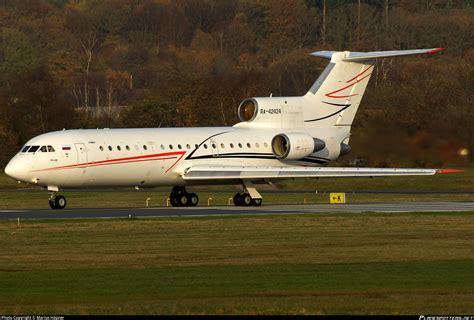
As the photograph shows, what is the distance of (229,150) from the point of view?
52.2 meters

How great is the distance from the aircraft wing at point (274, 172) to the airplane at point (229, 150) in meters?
0.04

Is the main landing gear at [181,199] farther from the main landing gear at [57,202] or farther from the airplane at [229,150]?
the main landing gear at [57,202]

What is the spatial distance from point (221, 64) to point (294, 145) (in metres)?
91.4

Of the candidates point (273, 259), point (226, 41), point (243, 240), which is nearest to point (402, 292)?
point (273, 259)

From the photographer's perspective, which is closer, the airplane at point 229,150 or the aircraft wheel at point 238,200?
the airplane at point 229,150

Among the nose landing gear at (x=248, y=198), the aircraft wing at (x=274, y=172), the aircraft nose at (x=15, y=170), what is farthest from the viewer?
the nose landing gear at (x=248, y=198)

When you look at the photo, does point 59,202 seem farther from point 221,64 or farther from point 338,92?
point 221,64

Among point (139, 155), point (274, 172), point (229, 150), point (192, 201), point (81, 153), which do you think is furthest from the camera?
point (192, 201)

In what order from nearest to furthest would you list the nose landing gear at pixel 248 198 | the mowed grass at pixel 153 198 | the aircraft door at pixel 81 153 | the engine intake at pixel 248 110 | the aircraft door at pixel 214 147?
the aircraft door at pixel 81 153 < the nose landing gear at pixel 248 198 < the aircraft door at pixel 214 147 < the engine intake at pixel 248 110 < the mowed grass at pixel 153 198

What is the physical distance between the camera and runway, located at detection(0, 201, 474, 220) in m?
44.7

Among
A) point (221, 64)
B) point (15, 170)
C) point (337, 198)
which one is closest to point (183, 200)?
point (337, 198)

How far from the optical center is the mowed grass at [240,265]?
2234 centimetres

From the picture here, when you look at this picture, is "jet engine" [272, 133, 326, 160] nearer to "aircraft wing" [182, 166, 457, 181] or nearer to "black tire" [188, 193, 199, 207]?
Result: "aircraft wing" [182, 166, 457, 181]

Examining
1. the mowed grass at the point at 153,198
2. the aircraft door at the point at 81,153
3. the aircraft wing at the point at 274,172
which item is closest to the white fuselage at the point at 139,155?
the aircraft door at the point at 81,153
